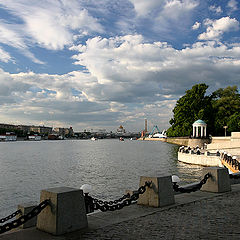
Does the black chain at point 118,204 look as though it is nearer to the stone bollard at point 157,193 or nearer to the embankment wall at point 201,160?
the stone bollard at point 157,193

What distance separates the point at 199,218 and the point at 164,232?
63.9 inches

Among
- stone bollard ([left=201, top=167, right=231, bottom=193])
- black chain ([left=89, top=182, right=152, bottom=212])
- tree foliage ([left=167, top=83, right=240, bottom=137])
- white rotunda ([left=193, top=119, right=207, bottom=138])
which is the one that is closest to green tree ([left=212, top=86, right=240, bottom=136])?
tree foliage ([left=167, top=83, right=240, bottom=137])

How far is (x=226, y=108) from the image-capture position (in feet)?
268

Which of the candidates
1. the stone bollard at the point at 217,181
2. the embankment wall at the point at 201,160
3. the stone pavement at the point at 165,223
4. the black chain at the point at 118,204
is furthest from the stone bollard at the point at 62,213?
the embankment wall at the point at 201,160

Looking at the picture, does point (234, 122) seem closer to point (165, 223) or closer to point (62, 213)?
point (165, 223)

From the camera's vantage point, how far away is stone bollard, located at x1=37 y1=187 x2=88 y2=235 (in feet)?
20.7

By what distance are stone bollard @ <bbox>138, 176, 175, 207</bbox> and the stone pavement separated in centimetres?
26

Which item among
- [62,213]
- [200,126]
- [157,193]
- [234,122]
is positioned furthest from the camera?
[234,122]

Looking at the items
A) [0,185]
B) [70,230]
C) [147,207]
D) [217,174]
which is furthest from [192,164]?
[70,230]

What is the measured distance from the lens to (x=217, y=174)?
11.5m

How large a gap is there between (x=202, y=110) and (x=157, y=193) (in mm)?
71004

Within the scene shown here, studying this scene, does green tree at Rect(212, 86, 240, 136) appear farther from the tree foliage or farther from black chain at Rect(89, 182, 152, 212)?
black chain at Rect(89, 182, 152, 212)

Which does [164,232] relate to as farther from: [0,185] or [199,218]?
[0,185]

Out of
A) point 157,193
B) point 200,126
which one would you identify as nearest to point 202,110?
point 200,126
